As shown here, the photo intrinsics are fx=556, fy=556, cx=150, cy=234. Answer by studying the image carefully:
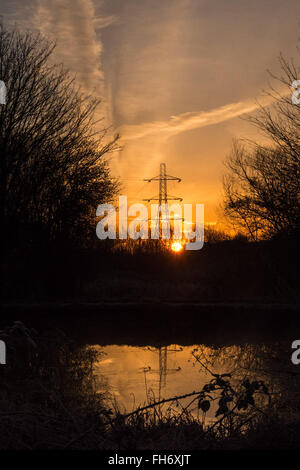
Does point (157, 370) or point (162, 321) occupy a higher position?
point (162, 321)

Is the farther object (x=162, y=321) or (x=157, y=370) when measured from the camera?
(x=162, y=321)

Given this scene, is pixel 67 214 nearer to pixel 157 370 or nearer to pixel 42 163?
pixel 42 163

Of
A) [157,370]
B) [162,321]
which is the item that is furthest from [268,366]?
[162,321]

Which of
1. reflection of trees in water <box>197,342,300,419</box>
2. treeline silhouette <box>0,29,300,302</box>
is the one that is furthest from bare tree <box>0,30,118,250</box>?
reflection of trees in water <box>197,342,300,419</box>

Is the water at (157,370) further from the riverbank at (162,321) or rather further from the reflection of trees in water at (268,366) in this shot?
the riverbank at (162,321)

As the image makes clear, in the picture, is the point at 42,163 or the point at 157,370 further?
the point at 42,163

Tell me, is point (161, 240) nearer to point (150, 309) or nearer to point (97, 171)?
point (97, 171)

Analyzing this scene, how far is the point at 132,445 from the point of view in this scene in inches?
169

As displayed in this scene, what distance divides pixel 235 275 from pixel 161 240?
6644 mm

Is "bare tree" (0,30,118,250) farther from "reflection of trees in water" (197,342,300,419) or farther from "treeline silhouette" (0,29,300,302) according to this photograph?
"reflection of trees in water" (197,342,300,419)

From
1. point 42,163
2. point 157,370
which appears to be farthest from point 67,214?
point 157,370

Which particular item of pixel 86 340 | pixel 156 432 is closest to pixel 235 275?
pixel 86 340

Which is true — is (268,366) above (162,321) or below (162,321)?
below

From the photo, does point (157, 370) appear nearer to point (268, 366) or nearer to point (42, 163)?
point (268, 366)
